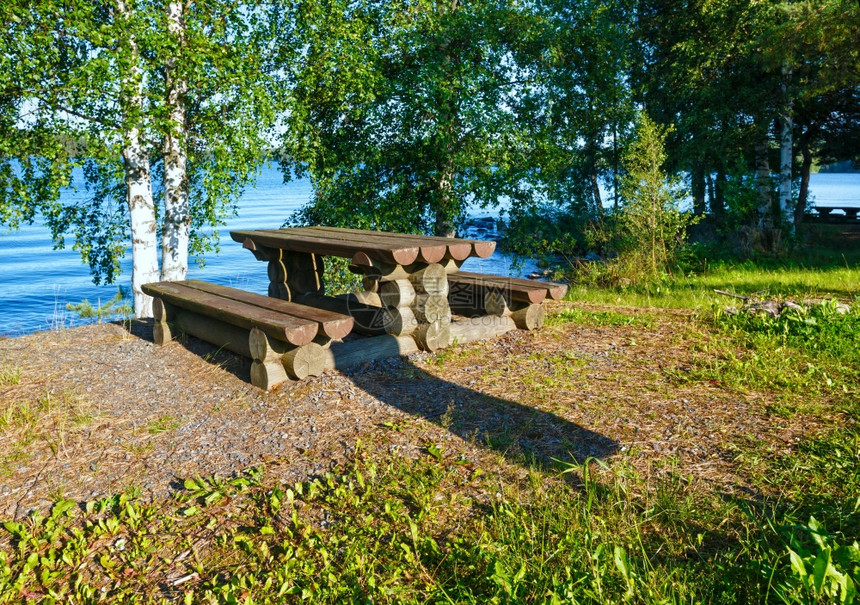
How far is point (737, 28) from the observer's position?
1516cm

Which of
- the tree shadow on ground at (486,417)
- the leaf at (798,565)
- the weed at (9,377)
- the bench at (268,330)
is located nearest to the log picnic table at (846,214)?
the tree shadow on ground at (486,417)

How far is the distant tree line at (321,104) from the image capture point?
7930 millimetres

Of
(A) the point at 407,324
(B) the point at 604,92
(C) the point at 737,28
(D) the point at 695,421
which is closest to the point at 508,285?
(A) the point at 407,324

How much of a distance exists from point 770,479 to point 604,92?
10645 mm

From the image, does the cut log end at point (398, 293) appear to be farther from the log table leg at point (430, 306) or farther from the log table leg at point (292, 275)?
the log table leg at point (292, 275)

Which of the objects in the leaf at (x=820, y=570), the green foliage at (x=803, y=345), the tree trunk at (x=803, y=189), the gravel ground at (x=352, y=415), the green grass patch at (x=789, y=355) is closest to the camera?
the leaf at (x=820, y=570)

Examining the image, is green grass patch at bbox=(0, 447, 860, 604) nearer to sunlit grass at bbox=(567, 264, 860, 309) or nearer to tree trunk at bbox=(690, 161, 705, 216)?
sunlit grass at bbox=(567, 264, 860, 309)

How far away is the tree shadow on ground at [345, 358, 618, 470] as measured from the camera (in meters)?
3.70

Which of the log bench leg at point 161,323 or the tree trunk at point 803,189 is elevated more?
the tree trunk at point 803,189

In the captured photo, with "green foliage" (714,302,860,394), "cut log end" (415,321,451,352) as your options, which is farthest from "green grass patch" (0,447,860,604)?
"cut log end" (415,321,451,352)

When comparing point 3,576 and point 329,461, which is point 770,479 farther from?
point 3,576

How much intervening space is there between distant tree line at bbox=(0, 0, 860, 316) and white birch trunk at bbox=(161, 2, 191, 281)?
0.03m

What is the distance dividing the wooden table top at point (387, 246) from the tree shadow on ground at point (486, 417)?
3.40 feet

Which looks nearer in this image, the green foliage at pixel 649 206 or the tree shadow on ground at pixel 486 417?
the tree shadow on ground at pixel 486 417
